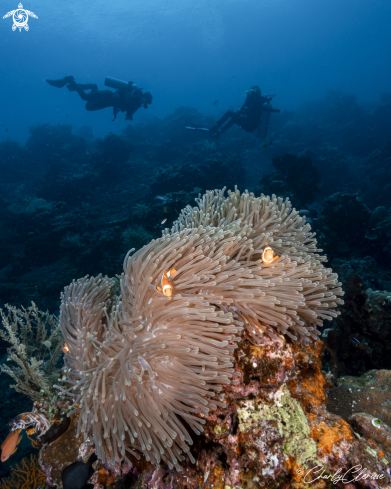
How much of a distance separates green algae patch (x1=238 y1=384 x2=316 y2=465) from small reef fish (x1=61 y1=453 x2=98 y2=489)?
5.19ft

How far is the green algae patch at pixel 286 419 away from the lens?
5.64 ft

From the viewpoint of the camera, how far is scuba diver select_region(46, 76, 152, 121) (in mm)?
18827

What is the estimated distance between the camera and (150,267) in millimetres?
2283

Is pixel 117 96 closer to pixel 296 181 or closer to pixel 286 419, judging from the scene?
pixel 296 181

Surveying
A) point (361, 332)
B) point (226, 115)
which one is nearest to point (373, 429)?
point (361, 332)

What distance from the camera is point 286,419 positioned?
183 cm

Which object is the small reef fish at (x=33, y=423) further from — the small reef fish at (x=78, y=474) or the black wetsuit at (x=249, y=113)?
the black wetsuit at (x=249, y=113)

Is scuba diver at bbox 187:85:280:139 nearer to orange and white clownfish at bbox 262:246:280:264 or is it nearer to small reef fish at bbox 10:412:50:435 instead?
orange and white clownfish at bbox 262:246:280:264

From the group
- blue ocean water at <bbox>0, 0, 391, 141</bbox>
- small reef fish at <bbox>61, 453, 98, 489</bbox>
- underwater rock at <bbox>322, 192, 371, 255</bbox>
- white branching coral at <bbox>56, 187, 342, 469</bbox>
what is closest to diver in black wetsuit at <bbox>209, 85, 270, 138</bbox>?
underwater rock at <bbox>322, 192, 371, 255</bbox>

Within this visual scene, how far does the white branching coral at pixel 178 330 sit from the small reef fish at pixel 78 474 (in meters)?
0.50

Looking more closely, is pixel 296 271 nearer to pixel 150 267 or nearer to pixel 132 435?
pixel 150 267

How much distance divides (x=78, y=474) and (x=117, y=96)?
73.1ft

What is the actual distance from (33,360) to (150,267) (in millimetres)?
1640

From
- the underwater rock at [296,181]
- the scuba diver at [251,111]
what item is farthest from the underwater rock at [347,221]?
the scuba diver at [251,111]
